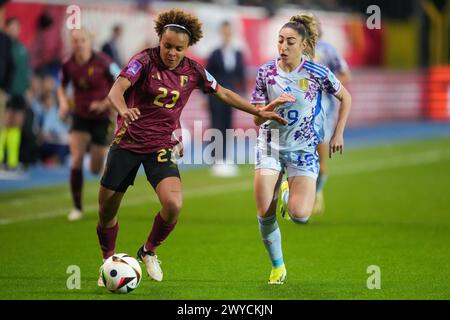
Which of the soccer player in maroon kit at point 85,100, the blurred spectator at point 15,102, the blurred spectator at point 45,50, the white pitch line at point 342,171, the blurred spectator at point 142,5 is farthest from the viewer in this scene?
the blurred spectator at point 142,5

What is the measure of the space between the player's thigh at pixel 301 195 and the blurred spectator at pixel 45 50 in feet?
37.0

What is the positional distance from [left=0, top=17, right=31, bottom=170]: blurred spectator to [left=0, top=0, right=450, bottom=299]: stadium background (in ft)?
1.45

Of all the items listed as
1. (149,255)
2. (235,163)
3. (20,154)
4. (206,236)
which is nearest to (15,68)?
(20,154)

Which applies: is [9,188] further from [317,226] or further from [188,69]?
[188,69]

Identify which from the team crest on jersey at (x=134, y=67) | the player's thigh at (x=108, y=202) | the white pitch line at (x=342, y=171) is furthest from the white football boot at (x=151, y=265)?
the white pitch line at (x=342, y=171)

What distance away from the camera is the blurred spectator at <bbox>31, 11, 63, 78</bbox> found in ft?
63.4

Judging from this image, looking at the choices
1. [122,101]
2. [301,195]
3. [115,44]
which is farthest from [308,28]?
[115,44]

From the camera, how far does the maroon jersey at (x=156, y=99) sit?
8.62 metres

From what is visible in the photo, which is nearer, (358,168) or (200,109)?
(358,168)

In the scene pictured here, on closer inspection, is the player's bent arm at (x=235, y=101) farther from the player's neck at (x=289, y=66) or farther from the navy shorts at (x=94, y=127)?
the navy shorts at (x=94, y=127)

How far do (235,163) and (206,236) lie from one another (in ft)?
27.2

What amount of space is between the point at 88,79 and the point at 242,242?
3087mm

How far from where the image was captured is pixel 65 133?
62.0 feet

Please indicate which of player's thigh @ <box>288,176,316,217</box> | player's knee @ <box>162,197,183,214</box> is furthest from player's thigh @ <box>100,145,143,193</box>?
player's thigh @ <box>288,176,316,217</box>
